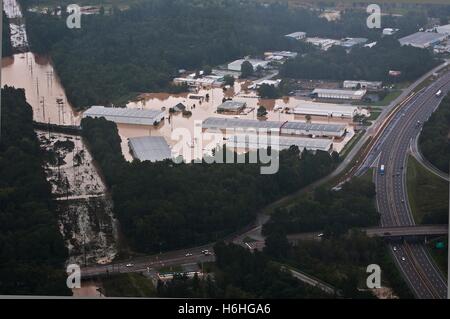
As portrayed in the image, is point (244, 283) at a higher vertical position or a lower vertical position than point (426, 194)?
lower

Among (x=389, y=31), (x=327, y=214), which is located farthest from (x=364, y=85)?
(x=327, y=214)

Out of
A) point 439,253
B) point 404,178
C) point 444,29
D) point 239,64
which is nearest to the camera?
point 439,253

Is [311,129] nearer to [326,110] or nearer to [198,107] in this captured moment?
[326,110]

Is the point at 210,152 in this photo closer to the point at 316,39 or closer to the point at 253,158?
the point at 253,158

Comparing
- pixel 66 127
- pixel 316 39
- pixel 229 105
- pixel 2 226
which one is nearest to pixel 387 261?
pixel 2 226

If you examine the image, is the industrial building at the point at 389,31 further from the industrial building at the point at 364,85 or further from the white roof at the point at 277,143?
the white roof at the point at 277,143

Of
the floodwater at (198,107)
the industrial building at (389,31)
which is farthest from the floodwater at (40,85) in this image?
the industrial building at (389,31)

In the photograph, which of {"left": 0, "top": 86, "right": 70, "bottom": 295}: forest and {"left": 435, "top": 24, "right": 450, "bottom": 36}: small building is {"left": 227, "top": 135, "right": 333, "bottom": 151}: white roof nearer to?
{"left": 0, "top": 86, "right": 70, "bottom": 295}: forest

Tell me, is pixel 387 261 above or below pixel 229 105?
below
